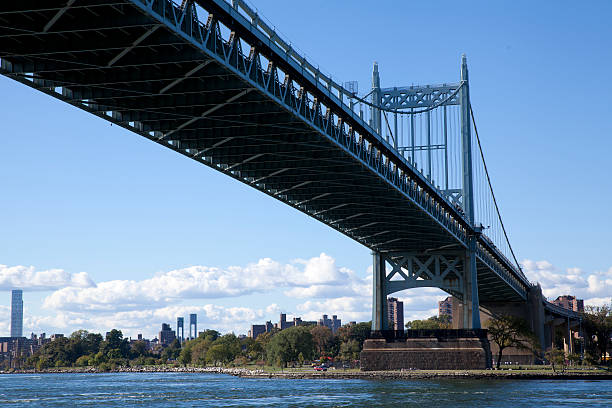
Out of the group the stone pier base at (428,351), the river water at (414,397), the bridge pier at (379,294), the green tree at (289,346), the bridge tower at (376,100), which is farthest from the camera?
the green tree at (289,346)

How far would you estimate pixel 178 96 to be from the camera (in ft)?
116

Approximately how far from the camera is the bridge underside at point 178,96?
86.9 ft

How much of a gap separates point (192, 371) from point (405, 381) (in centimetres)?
9087

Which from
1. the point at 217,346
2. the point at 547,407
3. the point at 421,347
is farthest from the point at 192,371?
the point at 547,407

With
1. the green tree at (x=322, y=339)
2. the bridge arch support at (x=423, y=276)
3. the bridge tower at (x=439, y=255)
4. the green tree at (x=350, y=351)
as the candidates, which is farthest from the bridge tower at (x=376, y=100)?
the green tree at (x=322, y=339)

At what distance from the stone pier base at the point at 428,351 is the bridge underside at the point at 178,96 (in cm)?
1768

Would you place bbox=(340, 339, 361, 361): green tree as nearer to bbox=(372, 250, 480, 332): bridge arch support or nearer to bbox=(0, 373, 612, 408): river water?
bbox=(372, 250, 480, 332): bridge arch support

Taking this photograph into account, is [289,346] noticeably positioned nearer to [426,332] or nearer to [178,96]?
[426,332]

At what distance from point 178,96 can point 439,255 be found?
46256mm

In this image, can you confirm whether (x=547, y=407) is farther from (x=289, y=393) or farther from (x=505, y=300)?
(x=505, y=300)

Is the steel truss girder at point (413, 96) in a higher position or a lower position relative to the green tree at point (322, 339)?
higher

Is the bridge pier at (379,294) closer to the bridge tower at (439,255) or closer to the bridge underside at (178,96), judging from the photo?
the bridge tower at (439,255)

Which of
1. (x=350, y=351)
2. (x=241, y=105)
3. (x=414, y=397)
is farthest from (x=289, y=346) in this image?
(x=241, y=105)

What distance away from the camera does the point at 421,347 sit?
240ft
